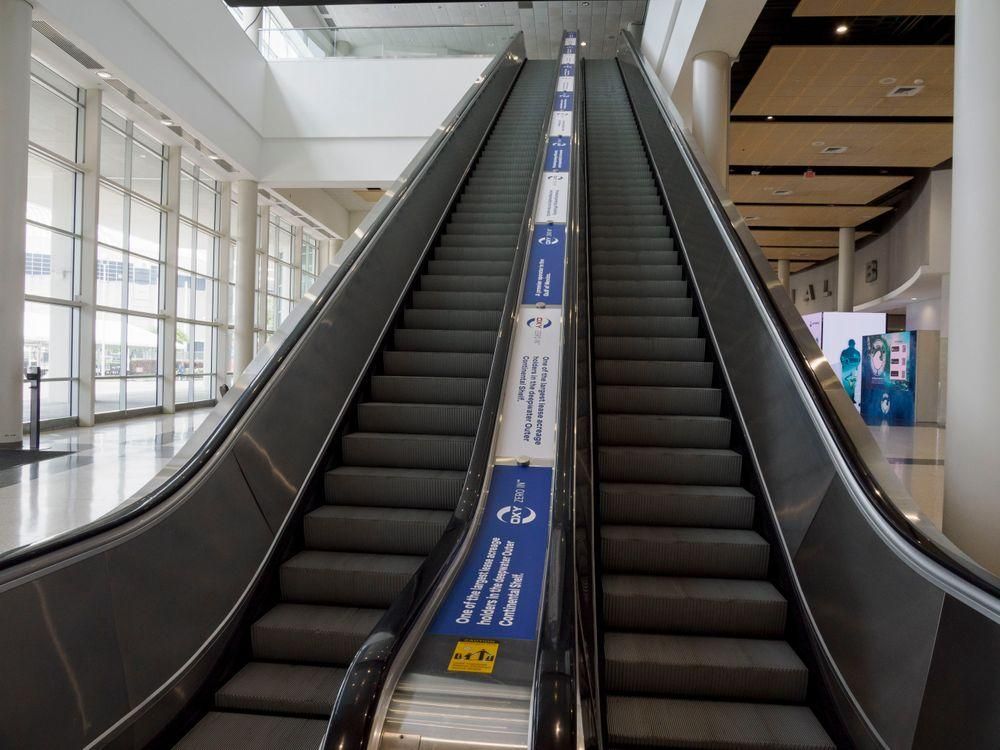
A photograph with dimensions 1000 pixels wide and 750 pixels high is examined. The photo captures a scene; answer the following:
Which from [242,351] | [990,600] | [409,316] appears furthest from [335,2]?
[990,600]

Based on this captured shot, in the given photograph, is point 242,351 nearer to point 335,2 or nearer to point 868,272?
point 335,2

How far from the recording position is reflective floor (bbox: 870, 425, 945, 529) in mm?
6295

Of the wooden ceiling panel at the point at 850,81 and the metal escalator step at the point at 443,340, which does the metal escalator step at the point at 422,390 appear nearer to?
the metal escalator step at the point at 443,340

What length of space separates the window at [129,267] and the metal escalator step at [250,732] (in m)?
10.7

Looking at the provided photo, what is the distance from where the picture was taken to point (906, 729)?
214 centimetres

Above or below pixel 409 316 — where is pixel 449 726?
below

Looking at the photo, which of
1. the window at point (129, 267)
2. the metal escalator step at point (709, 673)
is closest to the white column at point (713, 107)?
the metal escalator step at point (709, 673)

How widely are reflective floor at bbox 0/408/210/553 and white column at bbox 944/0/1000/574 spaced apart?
5.14 m

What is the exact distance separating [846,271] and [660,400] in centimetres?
2094

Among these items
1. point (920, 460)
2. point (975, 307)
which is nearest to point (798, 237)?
point (920, 460)

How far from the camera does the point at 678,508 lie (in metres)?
3.60

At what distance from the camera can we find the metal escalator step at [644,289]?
564 cm

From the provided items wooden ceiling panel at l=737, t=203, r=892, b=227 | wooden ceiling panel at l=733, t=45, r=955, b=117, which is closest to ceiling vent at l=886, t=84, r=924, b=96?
wooden ceiling panel at l=733, t=45, r=955, b=117

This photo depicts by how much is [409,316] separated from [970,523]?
3.82 m
